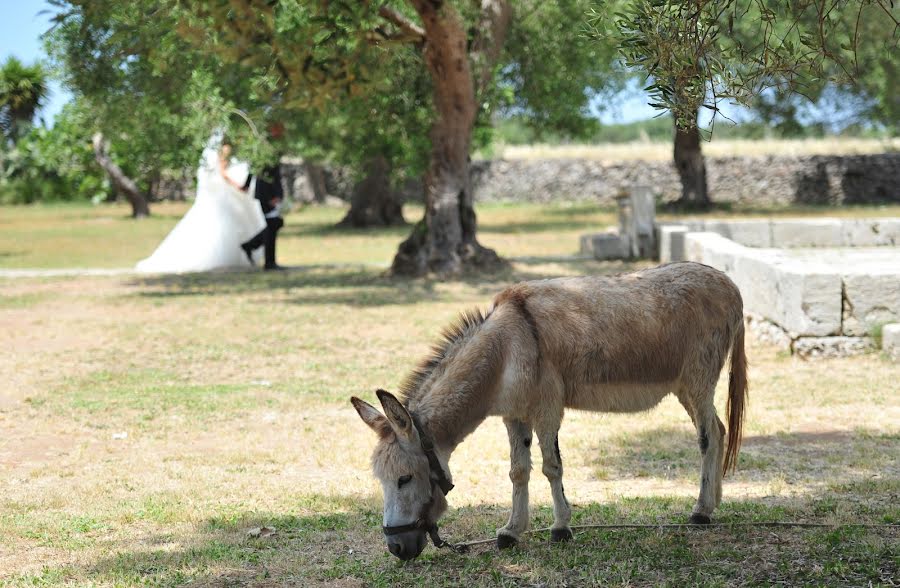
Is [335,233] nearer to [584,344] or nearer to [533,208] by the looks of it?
[533,208]

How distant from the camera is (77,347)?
13047 mm

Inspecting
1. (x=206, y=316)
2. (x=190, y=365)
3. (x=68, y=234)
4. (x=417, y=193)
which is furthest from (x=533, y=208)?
(x=190, y=365)

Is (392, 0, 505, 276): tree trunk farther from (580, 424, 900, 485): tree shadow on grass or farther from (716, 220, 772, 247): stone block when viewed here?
(580, 424, 900, 485): tree shadow on grass

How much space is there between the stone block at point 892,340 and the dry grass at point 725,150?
100 ft

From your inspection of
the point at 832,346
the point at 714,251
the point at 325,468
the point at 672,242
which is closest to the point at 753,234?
the point at 672,242

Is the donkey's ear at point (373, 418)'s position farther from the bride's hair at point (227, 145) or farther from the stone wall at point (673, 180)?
the stone wall at point (673, 180)

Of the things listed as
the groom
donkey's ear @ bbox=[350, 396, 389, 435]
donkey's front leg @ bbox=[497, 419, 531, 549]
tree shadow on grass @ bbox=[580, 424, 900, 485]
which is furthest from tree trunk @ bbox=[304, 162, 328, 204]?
donkey's ear @ bbox=[350, 396, 389, 435]

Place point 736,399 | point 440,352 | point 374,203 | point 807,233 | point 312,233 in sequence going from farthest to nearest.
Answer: point 374,203
point 312,233
point 807,233
point 736,399
point 440,352

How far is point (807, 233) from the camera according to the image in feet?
63.2

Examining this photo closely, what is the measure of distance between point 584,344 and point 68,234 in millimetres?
29243

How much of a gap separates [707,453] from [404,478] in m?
2.05

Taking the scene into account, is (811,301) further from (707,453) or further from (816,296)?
(707,453)

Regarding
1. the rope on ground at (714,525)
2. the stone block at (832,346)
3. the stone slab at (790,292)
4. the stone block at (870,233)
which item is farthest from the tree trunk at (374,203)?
the rope on ground at (714,525)

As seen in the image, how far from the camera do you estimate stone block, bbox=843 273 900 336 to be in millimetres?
10625
